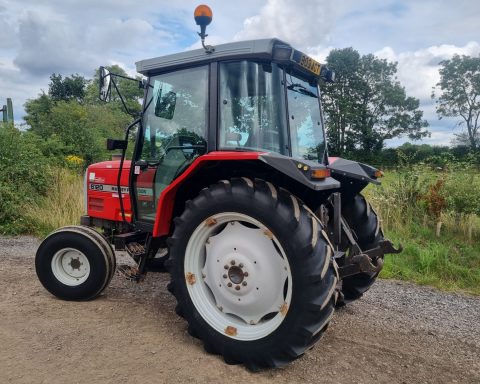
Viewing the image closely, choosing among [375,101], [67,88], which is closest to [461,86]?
[375,101]

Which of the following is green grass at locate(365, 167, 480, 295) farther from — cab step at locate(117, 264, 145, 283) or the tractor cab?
cab step at locate(117, 264, 145, 283)

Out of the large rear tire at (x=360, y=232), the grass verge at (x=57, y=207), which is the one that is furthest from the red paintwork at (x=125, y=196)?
the grass verge at (x=57, y=207)

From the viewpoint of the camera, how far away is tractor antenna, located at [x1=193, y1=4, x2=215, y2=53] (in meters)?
3.50

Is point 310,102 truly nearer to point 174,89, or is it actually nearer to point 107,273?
point 174,89

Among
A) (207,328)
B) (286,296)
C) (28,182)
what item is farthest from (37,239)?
(286,296)

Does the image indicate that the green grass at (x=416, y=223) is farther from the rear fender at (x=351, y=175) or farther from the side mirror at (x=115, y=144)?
the side mirror at (x=115, y=144)

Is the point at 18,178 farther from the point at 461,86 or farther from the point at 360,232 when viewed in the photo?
the point at 461,86

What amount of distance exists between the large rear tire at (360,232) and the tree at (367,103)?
36877 mm

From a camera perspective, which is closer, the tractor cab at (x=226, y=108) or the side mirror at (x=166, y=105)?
the tractor cab at (x=226, y=108)

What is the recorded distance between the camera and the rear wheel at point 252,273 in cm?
287

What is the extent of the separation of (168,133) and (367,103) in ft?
136

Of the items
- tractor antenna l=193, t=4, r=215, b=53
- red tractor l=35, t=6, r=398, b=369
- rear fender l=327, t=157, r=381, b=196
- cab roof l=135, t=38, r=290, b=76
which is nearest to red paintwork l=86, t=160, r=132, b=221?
red tractor l=35, t=6, r=398, b=369

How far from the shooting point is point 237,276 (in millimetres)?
3283

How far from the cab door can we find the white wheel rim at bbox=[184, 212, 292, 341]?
0.77m
